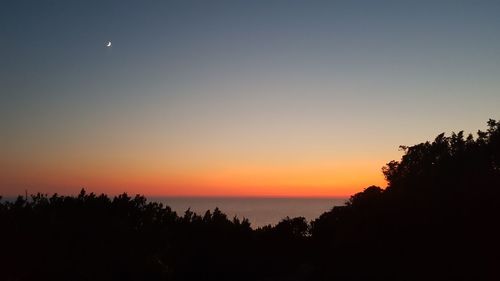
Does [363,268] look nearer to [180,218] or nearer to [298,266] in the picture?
[298,266]

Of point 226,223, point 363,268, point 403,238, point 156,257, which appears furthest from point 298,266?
point 156,257

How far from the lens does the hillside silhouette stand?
69.1 ft

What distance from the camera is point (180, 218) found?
3697cm

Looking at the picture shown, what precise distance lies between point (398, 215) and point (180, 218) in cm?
1547

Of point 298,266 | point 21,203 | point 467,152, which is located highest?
point 467,152

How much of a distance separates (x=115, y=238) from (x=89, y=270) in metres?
2.95

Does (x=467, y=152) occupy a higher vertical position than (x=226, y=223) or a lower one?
higher

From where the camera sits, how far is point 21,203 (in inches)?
899

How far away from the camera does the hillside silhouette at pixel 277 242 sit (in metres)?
21.0

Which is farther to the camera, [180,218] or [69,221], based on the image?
[180,218]

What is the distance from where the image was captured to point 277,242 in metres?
44.7

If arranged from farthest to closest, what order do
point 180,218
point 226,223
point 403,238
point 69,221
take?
point 226,223
point 180,218
point 403,238
point 69,221

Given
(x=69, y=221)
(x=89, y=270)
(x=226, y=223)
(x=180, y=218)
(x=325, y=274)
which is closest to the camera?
(x=89, y=270)

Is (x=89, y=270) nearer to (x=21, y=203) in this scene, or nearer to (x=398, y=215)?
(x=21, y=203)
